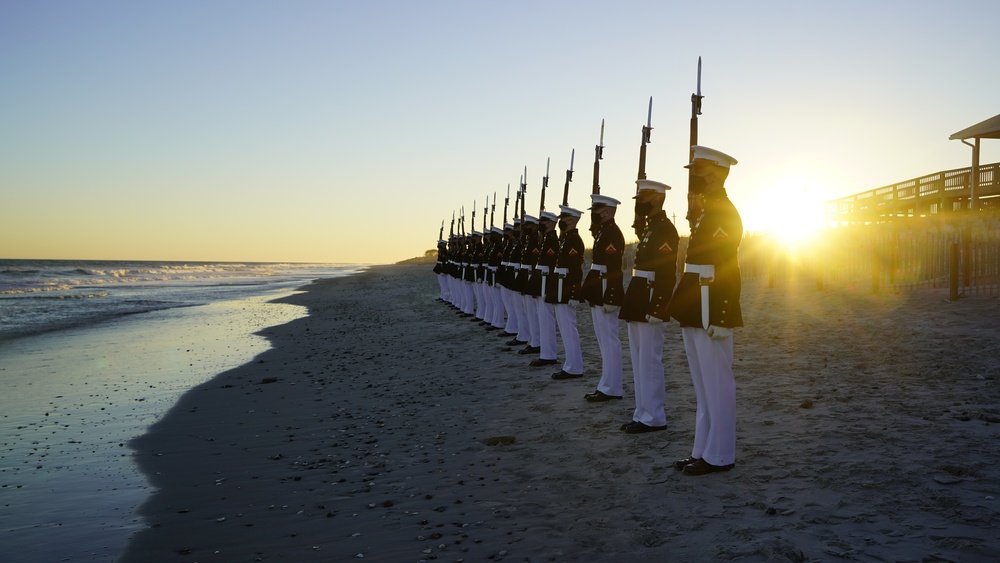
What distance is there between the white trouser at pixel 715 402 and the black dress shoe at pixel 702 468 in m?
0.03

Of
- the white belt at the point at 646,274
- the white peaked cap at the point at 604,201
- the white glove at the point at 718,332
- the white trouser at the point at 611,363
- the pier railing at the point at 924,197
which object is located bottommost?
the white trouser at the point at 611,363

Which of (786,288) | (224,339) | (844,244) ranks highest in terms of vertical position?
(844,244)

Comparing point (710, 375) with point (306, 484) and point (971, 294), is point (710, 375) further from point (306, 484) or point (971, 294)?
point (971, 294)

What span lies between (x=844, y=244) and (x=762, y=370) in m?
12.6

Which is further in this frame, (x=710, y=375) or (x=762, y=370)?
(x=762, y=370)

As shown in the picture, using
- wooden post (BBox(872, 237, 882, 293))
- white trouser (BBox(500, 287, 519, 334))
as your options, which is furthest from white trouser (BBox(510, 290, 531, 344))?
wooden post (BBox(872, 237, 882, 293))

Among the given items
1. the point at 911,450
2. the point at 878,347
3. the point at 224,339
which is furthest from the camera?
the point at 224,339

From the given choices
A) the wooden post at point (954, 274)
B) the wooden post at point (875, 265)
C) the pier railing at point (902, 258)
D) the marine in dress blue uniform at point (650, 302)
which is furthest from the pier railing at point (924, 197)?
the marine in dress blue uniform at point (650, 302)

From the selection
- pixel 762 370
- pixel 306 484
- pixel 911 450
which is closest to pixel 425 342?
pixel 762 370

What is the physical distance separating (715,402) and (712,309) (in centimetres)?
68

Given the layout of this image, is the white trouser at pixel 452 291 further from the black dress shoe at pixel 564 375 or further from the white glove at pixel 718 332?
the white glove at pixel 718 332

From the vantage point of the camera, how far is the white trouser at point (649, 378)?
6.82 m

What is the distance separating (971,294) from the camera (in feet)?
47.3

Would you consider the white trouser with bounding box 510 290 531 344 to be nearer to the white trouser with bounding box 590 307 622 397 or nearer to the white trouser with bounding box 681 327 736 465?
the white trouser with bounding box 590 307 622 397
